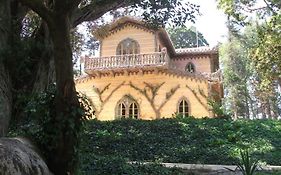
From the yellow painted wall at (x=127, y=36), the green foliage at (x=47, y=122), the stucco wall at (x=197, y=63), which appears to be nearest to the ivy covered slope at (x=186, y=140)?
the green foliage at (x=47, y=122)

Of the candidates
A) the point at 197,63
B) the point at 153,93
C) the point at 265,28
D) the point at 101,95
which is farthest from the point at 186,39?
the point at 265,28

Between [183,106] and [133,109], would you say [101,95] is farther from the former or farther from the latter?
[183,106]

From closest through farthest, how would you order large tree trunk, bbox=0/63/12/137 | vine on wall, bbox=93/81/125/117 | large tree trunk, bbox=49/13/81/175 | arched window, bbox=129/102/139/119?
large tree trunk, bbox=49/13/81/175
large tree trunk, bbox=0/63/12/137
arched window, bbox=129/102/139/119
vine on wall, bbox=93/81/125/117

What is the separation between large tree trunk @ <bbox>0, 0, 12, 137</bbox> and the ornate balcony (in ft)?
46.2

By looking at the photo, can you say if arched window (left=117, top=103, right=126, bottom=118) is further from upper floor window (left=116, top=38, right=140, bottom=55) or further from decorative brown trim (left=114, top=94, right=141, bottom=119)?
upper floor window (left=116, top=38, right=140, bottom=55)

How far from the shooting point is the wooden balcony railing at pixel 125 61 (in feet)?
70.5

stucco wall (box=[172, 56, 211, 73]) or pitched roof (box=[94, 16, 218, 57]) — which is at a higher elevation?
pitched roof (box=[94, 16, 218, 57])

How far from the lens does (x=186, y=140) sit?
1295 cm

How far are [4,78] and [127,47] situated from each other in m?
16.9

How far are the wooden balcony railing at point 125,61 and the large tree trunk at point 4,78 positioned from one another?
46.3ft

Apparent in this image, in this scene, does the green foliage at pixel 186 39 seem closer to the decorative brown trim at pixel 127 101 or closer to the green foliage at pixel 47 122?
the decorative brown trim at pixel 127 101

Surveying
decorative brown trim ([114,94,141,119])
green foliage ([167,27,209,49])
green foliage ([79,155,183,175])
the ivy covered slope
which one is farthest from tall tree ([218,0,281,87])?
green foliage ([167,27,209,49])

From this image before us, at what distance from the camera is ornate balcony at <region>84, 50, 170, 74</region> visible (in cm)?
2141

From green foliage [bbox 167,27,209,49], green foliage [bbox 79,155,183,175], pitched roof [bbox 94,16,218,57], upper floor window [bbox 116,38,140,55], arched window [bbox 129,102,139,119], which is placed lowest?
green foliage [bbox 79,155,183,175]
